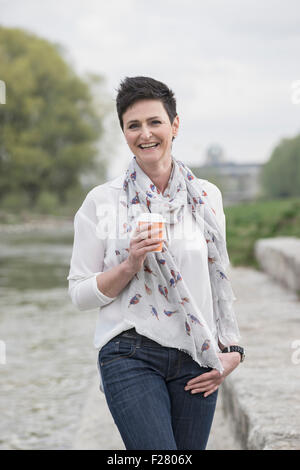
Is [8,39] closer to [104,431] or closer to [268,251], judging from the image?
[268,251]

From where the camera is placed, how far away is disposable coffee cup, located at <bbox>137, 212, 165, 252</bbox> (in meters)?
2.35

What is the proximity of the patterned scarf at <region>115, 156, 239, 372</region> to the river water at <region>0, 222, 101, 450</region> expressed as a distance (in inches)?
103

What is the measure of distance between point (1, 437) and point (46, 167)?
3854 centimetres

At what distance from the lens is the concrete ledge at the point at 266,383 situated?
3.49 metres

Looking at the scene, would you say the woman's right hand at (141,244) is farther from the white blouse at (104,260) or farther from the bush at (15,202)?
the bush at (15,202)

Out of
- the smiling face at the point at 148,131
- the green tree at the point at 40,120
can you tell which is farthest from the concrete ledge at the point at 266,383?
the green tree at the point at 40,120

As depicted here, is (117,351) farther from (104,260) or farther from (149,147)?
(149,147)

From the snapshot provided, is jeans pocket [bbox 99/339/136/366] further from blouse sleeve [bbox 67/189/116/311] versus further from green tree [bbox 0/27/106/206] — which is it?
green tree [bbox 0/27/106/206]

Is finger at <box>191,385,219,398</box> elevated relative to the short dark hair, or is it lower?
lower

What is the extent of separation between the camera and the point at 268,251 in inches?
403

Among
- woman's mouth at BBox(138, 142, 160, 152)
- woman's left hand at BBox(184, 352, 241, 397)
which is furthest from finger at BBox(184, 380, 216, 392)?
woman's mouth at BBox(138, 142, 160, 152)

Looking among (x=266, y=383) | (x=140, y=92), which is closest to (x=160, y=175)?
(x=140, y=92)

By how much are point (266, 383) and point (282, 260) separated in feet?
16.3

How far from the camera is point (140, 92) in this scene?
8.46 feet
